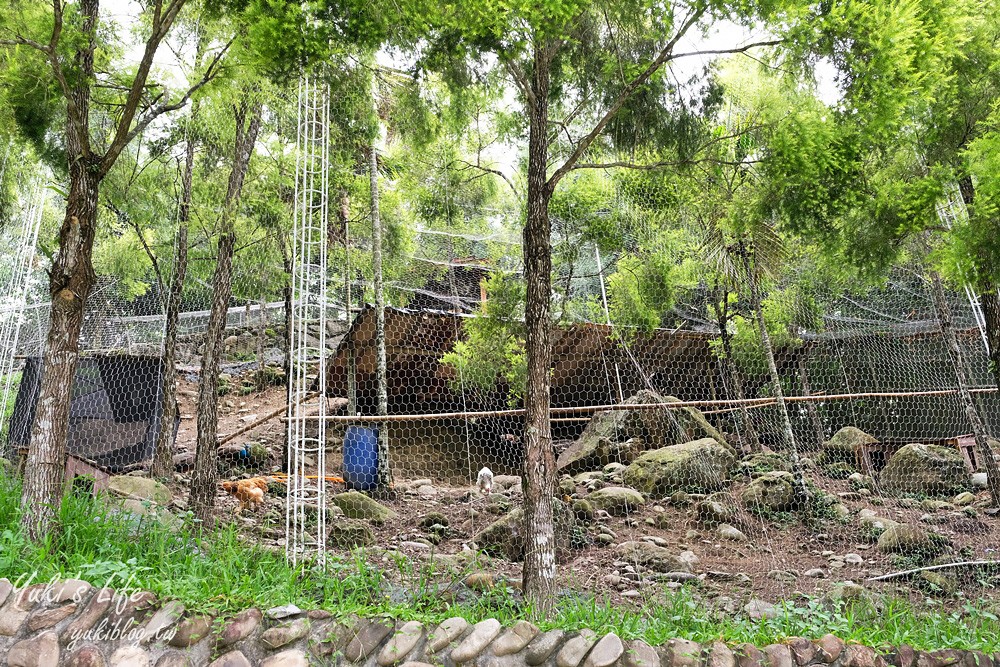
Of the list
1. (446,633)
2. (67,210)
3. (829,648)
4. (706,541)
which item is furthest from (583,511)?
(67,210)

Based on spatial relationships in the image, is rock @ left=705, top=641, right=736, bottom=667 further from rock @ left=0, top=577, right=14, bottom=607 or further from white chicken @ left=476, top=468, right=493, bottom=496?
white chicken @ left=476, top=468, right=493, bottom=496

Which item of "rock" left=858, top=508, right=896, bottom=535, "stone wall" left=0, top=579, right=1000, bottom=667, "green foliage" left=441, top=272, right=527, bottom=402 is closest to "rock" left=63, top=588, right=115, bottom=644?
"stone wall" left=0, top=579, right=1000, bottom=667

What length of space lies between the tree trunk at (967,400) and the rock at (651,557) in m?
3.09

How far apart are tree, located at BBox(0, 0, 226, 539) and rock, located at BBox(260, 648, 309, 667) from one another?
1416mm

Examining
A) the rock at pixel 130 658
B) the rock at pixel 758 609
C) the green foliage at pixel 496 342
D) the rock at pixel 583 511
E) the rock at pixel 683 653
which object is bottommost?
the rock at pixel 758 609

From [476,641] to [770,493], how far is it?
4.98 metres

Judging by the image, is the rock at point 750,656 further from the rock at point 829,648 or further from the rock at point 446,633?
the rock at point 446,633

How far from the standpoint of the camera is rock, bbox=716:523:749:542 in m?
6.20

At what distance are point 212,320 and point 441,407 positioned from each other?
4.15m

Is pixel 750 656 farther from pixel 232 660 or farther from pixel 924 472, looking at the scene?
pixel 924 472

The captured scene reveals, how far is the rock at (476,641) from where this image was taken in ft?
9.69

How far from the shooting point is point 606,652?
2.98 meters

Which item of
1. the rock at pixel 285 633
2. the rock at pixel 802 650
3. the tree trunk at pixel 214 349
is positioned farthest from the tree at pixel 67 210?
the rock at pixel 802 650

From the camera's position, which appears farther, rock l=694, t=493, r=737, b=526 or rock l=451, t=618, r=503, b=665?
rock l=694, t=493, r=737, b=526
